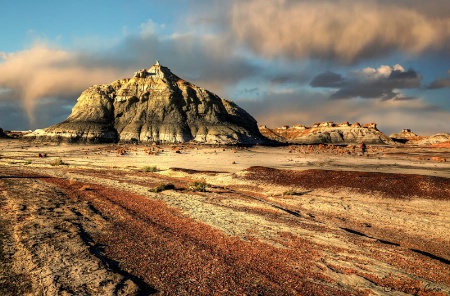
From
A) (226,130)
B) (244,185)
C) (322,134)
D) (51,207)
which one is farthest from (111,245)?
(322,134)

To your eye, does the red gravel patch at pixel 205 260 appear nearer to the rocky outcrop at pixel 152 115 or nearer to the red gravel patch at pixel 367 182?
the red gravel patch at pixel 367 182

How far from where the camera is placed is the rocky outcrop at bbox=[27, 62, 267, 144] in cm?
9481

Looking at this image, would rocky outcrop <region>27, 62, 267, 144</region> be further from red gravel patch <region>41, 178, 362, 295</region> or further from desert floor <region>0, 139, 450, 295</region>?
red gravel patch <region>41, 178, 362, 295</region>

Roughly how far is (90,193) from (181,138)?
250 ft

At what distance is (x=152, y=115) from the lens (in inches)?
4178

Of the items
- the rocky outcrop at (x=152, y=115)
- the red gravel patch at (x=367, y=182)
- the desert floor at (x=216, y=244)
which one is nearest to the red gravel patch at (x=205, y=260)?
the desert floor at (x=216, y=244)

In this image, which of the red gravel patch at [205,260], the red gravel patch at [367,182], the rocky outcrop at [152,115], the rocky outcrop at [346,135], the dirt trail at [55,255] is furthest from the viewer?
the rocky outcrop at [346,135]

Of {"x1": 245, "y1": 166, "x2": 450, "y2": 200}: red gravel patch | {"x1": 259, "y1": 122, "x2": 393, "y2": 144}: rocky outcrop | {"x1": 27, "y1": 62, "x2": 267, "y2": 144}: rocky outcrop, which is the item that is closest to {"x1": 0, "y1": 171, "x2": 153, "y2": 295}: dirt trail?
{"x1": 245, "y1": 166, "x2": 450, "y2": 200}: red gravel patch

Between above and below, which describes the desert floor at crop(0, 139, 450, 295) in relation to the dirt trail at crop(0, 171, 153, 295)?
below

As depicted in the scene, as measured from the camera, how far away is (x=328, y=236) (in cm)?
1123

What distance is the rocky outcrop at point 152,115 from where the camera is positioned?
94.8m

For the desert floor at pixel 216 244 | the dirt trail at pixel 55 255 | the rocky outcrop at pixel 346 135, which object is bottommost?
the desert floor at pixel 216 244

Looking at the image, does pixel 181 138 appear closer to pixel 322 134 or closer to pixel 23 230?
pixel 23 230

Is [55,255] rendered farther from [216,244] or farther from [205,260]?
[216,244]
